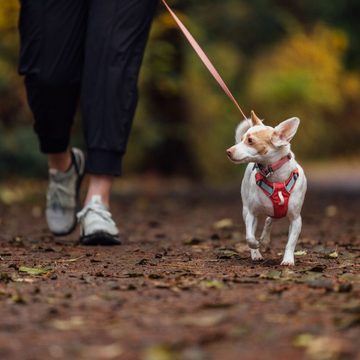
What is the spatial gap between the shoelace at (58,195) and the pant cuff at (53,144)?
0.73 ft

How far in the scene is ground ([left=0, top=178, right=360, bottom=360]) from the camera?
2842mm

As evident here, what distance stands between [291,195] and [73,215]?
7.14 ft

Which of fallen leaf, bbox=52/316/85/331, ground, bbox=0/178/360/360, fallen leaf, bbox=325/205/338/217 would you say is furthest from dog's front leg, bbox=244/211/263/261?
fallen leaf, bbox=325/205/338/217

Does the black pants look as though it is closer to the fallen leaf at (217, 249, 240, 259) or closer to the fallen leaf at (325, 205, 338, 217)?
the fallen leaf at (217, 249, 240, 259)

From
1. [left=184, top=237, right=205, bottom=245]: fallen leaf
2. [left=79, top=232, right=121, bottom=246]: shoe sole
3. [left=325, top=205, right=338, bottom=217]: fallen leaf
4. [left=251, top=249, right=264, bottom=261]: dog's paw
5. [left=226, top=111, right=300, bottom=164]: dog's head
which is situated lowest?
[left=325, top=205, right=338, bottom=217]: fallen leaf

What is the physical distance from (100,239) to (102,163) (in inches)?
17.6

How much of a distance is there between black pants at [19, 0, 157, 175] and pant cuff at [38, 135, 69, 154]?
41 cm

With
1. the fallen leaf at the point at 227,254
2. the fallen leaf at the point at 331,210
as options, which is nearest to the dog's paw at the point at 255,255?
the fallen leaf at the point at 227,254

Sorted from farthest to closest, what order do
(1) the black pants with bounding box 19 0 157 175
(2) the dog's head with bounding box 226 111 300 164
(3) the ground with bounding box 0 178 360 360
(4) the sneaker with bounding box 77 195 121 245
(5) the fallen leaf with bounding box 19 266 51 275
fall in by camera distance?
(1) the black pants with bounding box 19 0 157 175 → (4) the sneaker with bounding box 77 195 121 245 → (2) the dog's head with bounding box 226 111 300 164 → (5) the fallen leaf with bounding box 19 266 51 275 → (3) the ground with bounding box 0 178 360 360

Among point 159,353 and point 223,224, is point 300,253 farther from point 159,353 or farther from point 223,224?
point 223,224

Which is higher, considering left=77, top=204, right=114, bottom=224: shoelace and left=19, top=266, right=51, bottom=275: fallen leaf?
left=77, top=204, right=114, bottom=224: shoelace

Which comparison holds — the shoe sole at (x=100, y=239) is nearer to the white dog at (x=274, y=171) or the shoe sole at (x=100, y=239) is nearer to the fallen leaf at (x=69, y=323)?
the white dog at (x=274, y=171)

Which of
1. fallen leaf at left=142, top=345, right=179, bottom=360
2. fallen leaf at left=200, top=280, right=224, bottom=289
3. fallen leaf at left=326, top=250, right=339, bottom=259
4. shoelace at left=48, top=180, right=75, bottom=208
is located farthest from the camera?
shoelace at left=48, top=180, right=75, bottom=208

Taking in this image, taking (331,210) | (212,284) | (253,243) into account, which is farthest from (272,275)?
(331,210)
